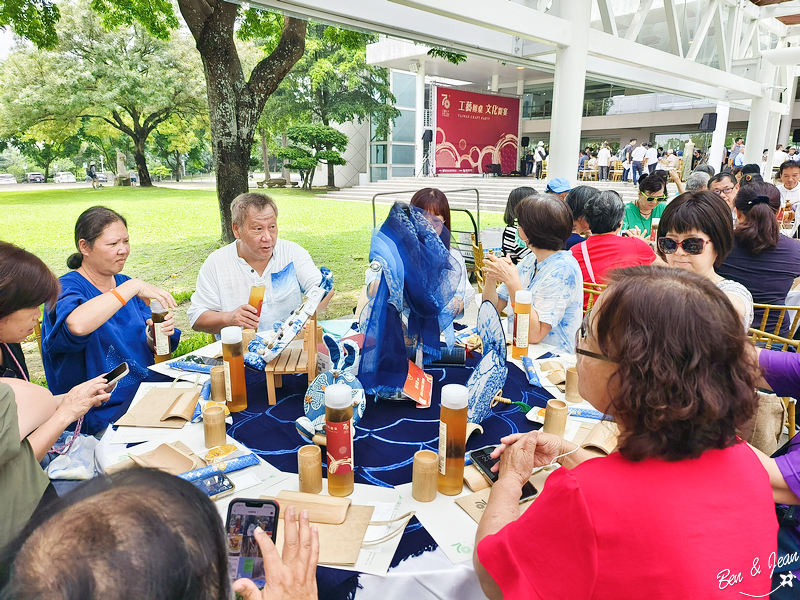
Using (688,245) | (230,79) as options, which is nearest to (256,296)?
(688,245)

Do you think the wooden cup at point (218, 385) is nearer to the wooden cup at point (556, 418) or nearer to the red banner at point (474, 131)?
the wooden cup at point (556, 418)

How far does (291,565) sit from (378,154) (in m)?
23.3

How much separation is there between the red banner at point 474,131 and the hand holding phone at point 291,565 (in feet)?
67.8

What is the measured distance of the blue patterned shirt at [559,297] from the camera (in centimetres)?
241

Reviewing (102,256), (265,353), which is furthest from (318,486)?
(102,256)

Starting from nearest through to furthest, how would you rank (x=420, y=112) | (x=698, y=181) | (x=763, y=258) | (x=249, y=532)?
(x=249, y=532) < (x=763, y=258) < (x=698, y=181) < (x=420, y=112)

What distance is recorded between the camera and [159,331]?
220cm

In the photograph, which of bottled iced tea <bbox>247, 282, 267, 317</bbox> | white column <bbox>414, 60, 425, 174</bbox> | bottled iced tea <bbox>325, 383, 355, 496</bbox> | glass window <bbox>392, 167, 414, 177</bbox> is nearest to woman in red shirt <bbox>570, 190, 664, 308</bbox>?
bottled iced tea <bbox>247, 282, 267, 317</bbox>

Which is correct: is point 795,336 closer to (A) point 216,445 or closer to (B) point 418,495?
(B) point 418,495

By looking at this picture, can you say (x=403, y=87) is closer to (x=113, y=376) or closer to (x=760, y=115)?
(x=760, y=115)

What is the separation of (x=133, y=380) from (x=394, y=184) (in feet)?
63.3

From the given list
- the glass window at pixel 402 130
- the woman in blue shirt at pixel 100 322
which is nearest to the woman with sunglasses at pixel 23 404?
the woman in blue shirt at pixel 100 322

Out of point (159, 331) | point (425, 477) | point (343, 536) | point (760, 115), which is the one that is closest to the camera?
point (343, 536)

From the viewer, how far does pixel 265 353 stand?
1.83 metres
